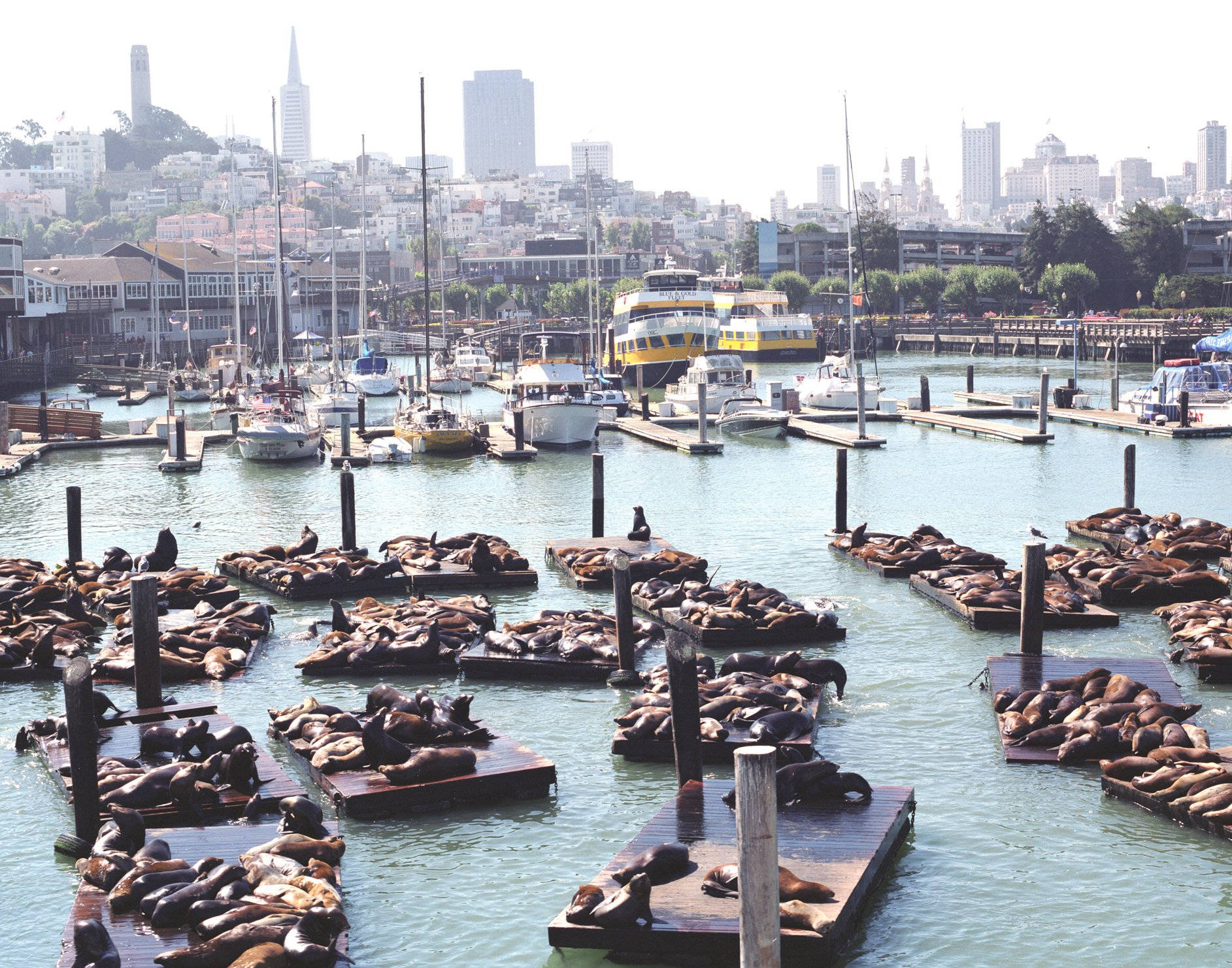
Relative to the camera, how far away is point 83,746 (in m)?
13.5

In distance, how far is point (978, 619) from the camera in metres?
22.9

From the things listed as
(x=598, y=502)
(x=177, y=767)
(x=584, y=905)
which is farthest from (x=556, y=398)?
(x=584, y=905)

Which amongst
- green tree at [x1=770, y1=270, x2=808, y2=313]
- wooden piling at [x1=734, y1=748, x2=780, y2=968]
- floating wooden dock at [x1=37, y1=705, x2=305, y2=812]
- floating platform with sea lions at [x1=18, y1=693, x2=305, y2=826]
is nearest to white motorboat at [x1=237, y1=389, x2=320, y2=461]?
floating wooden dock at [x1=37, y1=705, x2=305, y2=812]

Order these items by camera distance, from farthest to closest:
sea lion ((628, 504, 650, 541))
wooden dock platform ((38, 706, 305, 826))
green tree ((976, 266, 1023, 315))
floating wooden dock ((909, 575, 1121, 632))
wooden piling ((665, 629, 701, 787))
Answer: green tree ((976, 266, 1023, 315))
sea lion ((628, 504, 650, 541))
floating wooden dock ((909, 575, 1121, 632))
wooden piling ((665, 629, 701, 787))
wooden dock platform ((38, 706, 305, 826))

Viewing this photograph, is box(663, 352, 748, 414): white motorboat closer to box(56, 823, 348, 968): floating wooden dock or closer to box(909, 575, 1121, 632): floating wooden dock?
box(909, 575, 1121, 632): floating wooden dock

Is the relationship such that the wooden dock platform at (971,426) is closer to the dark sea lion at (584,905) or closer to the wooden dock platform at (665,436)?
the wooden dock platform at (665,436)

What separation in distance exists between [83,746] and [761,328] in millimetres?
83073

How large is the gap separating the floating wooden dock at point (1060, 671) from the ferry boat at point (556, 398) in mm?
28618

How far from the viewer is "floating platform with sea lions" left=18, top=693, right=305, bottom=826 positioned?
14133mm

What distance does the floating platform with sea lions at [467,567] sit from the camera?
2608 cm

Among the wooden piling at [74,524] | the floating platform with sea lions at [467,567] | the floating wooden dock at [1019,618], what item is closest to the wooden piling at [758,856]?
the floating wooden dock at [1019,618]

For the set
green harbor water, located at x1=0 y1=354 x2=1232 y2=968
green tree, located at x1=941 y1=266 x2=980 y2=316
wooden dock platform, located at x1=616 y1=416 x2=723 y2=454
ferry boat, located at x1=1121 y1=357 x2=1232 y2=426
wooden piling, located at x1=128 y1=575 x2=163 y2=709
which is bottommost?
green harbor water, located at x1=0 y1=354 x2=1232 y2=968

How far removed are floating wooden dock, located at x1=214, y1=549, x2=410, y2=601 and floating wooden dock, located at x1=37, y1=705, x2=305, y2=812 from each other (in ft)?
25.7

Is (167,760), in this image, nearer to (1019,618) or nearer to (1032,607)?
(1032,607)
